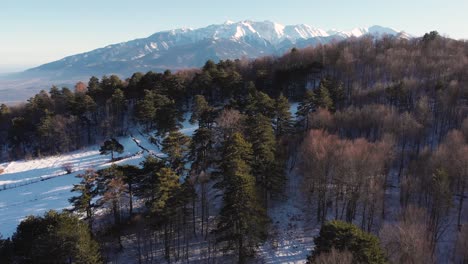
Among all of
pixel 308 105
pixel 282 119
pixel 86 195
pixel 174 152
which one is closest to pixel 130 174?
pixel 86 195

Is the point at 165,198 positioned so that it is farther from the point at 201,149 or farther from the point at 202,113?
the point at 202,113

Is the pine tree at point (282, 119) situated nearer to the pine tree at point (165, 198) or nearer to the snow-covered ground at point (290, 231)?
the snow-covered ground at point (290, 231)

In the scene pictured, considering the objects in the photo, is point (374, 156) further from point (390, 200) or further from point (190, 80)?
point (190, 80)

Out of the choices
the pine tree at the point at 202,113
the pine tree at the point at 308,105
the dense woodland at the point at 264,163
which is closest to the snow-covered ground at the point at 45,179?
the pine tree at the point at 202,113

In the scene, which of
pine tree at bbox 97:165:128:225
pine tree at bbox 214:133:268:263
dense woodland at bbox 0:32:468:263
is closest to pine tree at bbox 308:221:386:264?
dense woodland at bbox 0:32:468:263

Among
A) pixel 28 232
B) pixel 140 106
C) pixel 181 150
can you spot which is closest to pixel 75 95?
pixel 140 106

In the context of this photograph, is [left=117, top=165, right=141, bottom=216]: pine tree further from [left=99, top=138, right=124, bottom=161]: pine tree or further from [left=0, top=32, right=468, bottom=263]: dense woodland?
[left=99, top=138, right=124, bottom=161]: pine tree
